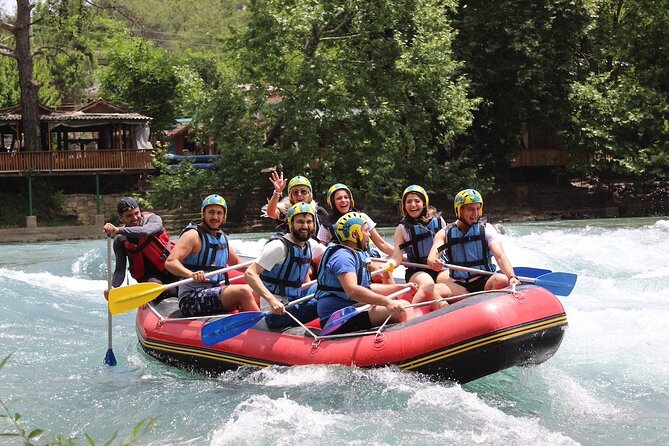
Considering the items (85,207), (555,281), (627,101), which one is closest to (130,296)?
(555,281)

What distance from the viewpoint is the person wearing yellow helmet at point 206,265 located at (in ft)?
24.5

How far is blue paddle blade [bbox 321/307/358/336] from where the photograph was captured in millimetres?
6648

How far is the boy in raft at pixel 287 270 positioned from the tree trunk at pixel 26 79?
21.2 m

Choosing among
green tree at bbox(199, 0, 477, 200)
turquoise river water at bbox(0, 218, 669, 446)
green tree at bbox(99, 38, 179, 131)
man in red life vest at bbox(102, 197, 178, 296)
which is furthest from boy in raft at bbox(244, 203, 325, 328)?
green tree at bbox(99, 38, 179, 131)

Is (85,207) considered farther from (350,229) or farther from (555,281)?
(350,229)

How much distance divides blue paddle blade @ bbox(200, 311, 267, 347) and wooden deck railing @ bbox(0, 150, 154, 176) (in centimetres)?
2034

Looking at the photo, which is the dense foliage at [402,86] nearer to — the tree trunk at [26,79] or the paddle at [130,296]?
the tree trunk at [26,79]

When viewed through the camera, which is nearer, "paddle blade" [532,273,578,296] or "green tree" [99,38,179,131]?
"paddle blade" [532,273,578,296]

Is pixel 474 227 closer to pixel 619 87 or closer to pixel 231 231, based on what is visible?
pixel 231 231

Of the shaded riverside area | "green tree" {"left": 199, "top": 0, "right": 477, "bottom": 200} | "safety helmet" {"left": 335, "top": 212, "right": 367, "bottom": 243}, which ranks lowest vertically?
the shaded riverside area

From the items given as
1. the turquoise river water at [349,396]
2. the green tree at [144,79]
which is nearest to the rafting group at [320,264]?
the turquoise river water at [349,396]

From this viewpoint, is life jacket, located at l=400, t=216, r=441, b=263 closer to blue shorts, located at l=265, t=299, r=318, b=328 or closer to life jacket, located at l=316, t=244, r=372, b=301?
blue shorts, located at l=265, t=299, r=318, b=328

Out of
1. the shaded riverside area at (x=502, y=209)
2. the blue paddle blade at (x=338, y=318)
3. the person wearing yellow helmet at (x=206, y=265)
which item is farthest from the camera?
the shaded riverside area at (x=502, y=209)

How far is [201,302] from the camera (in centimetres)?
764
